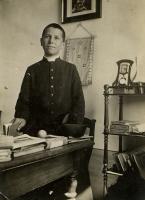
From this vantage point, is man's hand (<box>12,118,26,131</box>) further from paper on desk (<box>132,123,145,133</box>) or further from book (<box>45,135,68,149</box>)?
paper on desk (<box>132,123,145,133</box>)

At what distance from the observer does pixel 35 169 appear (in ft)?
5.92

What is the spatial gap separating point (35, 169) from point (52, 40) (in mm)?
1371

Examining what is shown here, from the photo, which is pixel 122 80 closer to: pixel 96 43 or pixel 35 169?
pixel 96 43

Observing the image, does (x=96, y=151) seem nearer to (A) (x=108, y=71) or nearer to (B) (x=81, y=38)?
(A) (x=108, y=71)

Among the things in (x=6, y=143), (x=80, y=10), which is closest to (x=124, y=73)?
(x=80, y=10)

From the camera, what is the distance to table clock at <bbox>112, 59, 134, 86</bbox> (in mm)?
2666

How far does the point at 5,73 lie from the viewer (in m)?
3.53

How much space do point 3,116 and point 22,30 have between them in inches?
40.0

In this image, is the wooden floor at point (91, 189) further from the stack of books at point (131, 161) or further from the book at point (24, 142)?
the book at point (24, 142)

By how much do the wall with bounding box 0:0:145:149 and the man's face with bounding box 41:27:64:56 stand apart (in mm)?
424

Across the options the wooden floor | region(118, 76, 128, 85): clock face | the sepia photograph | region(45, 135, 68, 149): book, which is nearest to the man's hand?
the sepia photograph

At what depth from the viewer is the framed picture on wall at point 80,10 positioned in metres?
3.04

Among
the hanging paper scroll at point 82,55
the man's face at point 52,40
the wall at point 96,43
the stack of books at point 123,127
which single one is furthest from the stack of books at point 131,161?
the man's face at point 52,40

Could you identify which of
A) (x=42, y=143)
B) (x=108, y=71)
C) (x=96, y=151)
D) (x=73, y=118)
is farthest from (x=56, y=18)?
(x=42, y=143)
